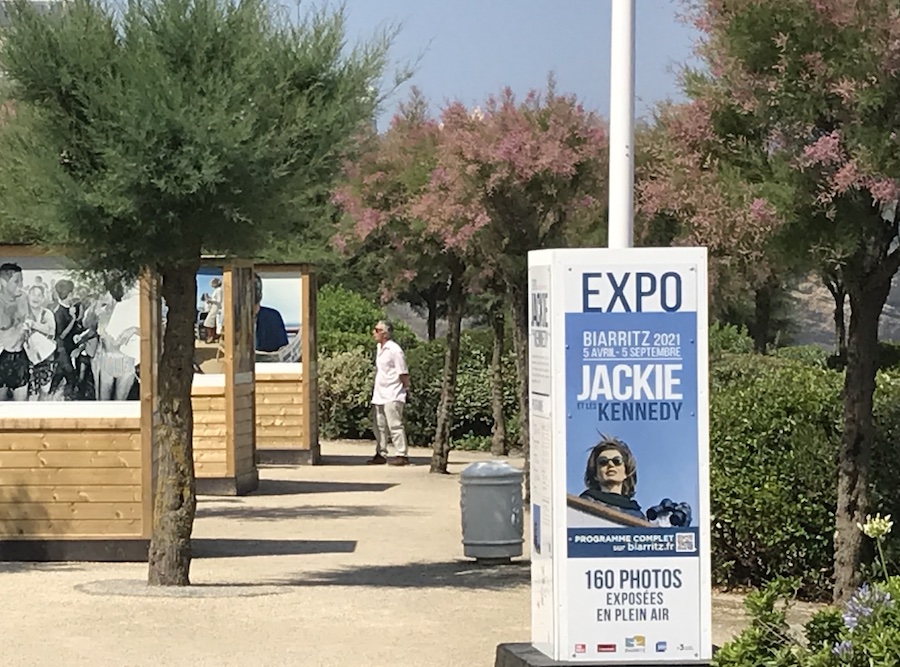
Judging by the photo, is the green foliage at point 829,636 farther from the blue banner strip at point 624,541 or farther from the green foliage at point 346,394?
the green foliage at point 346,394

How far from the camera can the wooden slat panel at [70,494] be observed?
12.1 meters

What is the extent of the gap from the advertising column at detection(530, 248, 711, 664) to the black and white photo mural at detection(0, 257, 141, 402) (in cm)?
607

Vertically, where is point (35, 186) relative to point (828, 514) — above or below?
above

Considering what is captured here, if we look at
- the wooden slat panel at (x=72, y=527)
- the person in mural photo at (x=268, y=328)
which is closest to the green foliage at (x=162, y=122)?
the wooden slat panel at (x=72, y=527)

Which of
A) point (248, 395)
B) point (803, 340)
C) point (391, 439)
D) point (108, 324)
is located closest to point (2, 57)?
point (108, 324)

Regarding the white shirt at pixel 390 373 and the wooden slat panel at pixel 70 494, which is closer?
the wooden slat panel at pixel 70 494

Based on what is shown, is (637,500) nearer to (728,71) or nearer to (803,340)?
(728,71)

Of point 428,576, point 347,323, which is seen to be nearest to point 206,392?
point 428,576

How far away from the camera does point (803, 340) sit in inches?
2243

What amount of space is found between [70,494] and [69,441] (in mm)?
393

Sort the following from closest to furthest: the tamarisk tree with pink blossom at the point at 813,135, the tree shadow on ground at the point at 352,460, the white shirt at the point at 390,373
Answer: the tamarisk tree with pink blossom at the point at 813,135 → the white shirt at the point at 390,373 → the tree shadow on ground at the point at 352,460

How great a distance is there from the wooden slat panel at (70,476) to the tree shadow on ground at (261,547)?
106 centimetres

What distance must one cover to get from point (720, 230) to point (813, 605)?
300 centimetres

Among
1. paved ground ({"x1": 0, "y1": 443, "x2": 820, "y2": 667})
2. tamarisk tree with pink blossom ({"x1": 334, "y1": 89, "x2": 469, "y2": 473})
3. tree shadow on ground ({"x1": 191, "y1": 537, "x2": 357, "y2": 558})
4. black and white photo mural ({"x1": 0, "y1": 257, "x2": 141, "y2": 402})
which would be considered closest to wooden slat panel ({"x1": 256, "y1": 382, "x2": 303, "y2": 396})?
tamarisk tree with pink blossom ({"x1": 334, "y1": 89, "x2": 469, "y2": 473})
